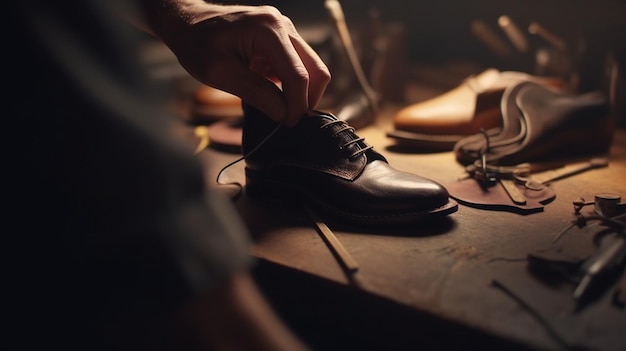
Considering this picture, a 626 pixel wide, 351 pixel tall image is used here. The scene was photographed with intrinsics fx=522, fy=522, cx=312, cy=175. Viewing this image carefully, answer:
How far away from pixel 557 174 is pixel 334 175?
587mm

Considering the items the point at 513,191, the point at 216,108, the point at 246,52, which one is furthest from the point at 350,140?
the point at 216,108

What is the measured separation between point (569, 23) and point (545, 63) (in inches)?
7.9

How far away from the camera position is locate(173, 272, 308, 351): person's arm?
1.50 feet

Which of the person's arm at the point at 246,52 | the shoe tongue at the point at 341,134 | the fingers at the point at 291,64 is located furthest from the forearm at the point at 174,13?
the shoe tongue at the point at 341,134

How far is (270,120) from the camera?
40.2 inches

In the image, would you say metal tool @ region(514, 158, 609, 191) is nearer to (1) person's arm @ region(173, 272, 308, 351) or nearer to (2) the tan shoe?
(2) the tan shoe

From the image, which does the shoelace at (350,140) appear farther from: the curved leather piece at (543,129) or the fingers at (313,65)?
the curved leather piece at (543,129)

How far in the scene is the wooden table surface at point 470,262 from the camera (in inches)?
26.1

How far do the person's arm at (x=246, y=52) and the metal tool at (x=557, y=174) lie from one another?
1.61 feet

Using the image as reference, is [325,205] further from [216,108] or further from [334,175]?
[216,108]

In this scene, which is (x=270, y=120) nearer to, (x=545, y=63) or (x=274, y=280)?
(x=274, y=280)

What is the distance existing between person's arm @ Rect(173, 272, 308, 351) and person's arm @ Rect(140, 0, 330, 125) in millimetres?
523

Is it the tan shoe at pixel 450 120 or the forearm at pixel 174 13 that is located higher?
the forearm at pixel 174 13

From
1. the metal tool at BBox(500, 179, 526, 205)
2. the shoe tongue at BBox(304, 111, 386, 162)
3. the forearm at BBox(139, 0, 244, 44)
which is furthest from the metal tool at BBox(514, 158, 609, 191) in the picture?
the forearm at BBox(139, 0, 244, 44)
